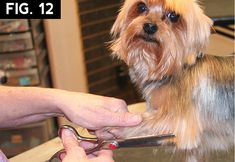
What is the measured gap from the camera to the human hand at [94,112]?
65 centimetres

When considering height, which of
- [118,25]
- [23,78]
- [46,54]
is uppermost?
[118,25]

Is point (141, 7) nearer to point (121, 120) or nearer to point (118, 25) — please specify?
point (118, 25)

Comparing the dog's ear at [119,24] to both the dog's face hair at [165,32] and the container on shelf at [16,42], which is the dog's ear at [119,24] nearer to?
the dog's face hair at [165,32]

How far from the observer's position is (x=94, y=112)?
0.65 metres

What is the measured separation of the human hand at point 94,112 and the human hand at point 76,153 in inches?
1.6

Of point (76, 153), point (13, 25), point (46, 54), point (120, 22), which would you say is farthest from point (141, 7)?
point (46, 54)

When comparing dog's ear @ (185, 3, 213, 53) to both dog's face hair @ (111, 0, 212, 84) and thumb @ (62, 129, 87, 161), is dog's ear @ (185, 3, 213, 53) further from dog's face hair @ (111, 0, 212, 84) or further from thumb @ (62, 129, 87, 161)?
thumb @ (62, 129, 87, 161)

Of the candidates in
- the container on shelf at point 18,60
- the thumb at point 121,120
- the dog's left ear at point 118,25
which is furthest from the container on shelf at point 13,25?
the thumb at point 121,120

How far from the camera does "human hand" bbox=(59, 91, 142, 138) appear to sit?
0.65 metres

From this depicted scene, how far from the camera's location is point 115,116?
2.12ft

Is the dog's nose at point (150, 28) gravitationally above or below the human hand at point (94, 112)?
above

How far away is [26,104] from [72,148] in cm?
17

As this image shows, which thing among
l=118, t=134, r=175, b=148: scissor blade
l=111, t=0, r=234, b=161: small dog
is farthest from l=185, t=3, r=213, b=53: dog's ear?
l=118, t=134, r=175, b=148: scissor blade

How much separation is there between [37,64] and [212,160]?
3.81 feet
